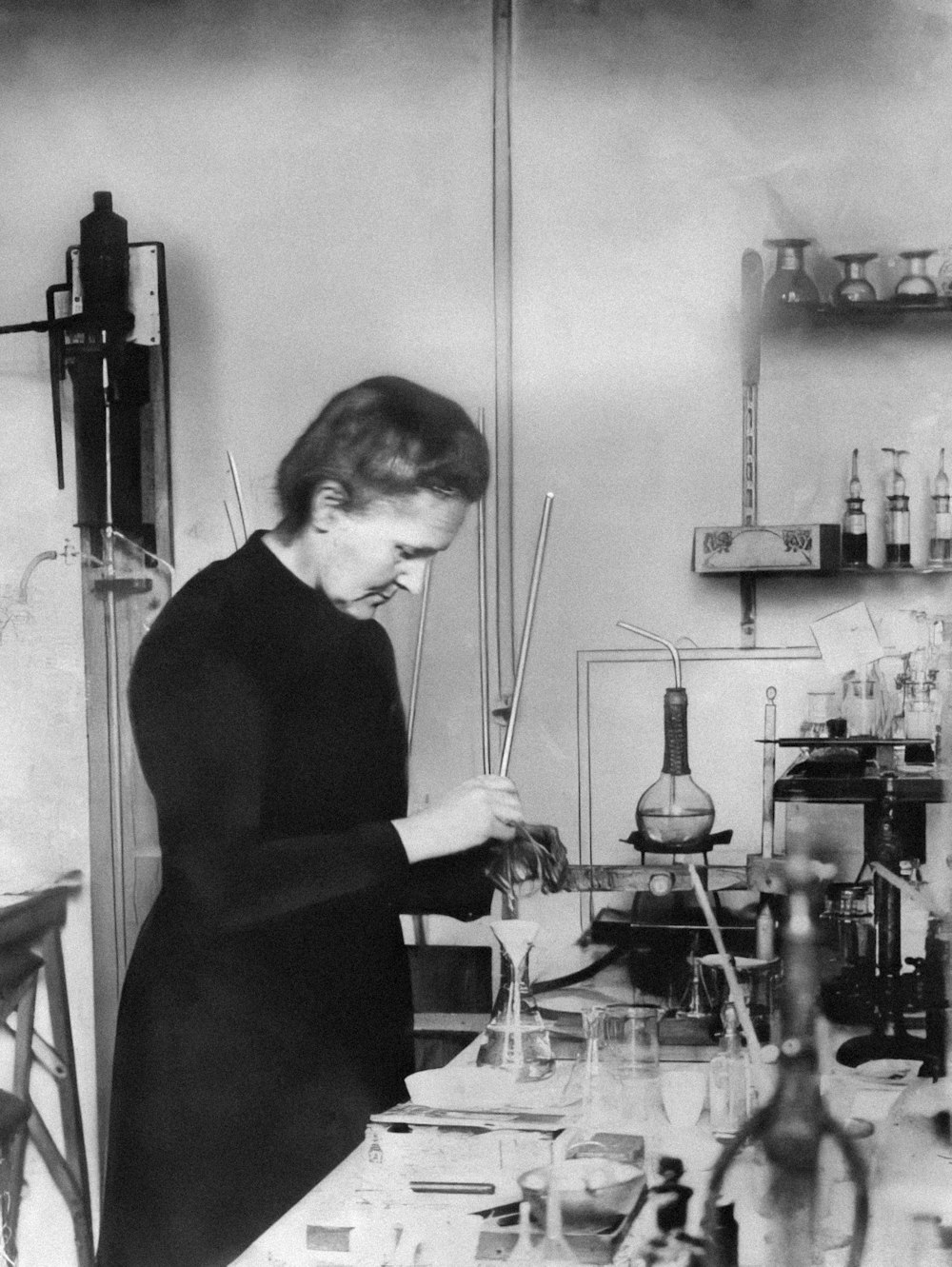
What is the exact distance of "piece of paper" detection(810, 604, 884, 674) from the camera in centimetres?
183

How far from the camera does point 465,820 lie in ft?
6.15

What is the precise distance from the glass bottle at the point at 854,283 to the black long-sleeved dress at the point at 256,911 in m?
0.78

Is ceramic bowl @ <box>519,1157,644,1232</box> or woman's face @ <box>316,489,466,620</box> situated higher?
woman's face @ <box>316,489,466,620</box>

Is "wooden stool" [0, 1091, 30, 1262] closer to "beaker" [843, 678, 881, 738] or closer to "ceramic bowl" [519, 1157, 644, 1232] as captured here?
"ceramic bowl" [519, 1157, 644, 1232]

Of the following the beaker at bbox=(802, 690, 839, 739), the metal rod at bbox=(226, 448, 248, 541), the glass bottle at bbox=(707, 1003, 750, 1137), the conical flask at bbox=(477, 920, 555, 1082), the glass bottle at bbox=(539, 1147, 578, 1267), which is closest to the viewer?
the glass bottle at bbox=(539, 1147, 578, 1267)

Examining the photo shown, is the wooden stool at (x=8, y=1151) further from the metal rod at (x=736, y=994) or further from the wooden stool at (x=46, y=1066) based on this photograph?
the metal rod at (x=736, y=994)

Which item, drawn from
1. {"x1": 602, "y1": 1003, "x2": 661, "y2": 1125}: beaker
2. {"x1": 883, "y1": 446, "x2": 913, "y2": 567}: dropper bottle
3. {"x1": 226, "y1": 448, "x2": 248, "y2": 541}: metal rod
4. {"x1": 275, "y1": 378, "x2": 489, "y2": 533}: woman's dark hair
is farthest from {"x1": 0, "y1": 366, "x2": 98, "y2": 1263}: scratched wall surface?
{"x1": 883, "y1": 446, "x2": 913, "y2": 567}: dropper bottle

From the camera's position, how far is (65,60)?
1.99m

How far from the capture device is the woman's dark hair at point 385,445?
188 centimetres

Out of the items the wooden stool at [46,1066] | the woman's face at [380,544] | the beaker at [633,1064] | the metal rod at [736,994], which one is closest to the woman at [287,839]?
the woman's face at [380,544]

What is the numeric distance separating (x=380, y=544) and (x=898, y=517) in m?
0.70

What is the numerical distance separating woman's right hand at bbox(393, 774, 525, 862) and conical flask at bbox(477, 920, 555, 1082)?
0.13 meters

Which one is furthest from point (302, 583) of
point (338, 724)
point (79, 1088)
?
point (79, 1088)

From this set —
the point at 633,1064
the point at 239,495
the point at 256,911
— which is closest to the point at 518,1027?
the point at 633,1064
